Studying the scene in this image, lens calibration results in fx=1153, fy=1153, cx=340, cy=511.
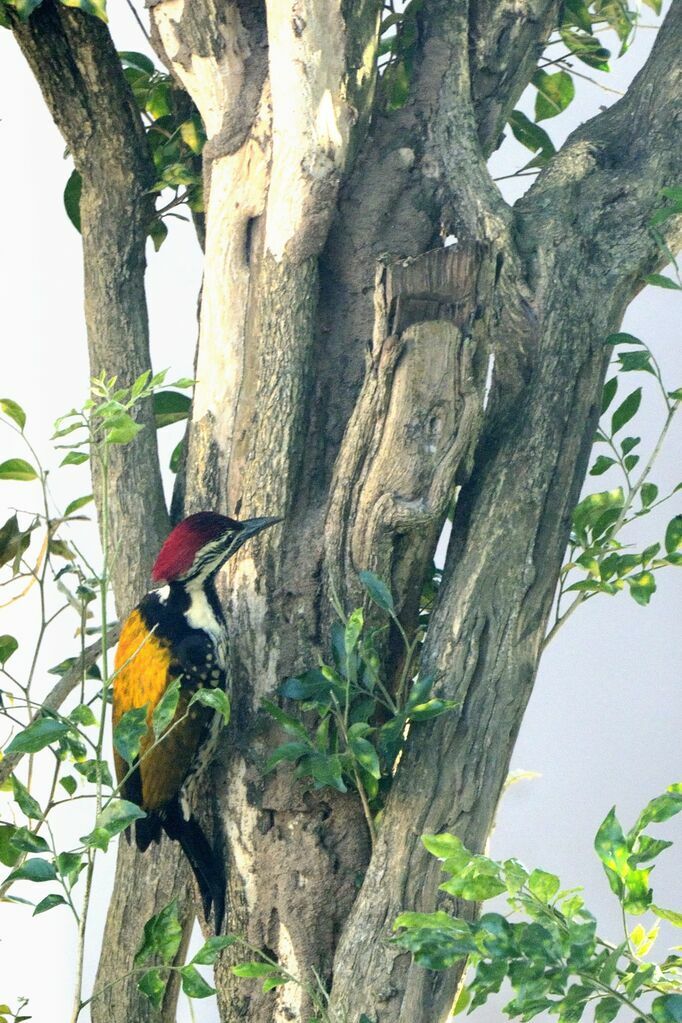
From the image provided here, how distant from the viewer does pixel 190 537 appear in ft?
3.80

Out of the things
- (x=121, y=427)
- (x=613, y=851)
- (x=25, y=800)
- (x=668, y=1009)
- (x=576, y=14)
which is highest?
(x=576, y=14)

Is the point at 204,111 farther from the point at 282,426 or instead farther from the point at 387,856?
the point at 387,856

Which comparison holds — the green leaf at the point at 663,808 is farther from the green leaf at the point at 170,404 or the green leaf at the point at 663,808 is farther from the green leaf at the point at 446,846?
the green leaf at the point at 170,404

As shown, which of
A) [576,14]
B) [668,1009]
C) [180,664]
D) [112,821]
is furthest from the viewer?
[576,14]

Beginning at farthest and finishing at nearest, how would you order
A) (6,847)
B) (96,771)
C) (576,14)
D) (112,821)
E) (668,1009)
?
(576,14) → (6,847) → (96,771) → (112,821) → (668,1009)

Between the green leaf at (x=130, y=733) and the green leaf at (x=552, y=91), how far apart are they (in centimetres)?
110

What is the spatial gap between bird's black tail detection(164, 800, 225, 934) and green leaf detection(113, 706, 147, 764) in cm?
20

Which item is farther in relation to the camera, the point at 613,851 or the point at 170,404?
the point at 170,404

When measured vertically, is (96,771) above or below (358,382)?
below

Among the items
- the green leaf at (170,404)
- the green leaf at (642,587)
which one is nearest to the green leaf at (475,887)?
the green leaf at (642,587)

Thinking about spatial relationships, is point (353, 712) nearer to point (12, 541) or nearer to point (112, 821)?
point (112, 821)

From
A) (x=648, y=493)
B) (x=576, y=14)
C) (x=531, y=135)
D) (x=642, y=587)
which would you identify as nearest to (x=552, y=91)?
(x=531, y=135)

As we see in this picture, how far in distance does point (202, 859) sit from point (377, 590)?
353 millimetres

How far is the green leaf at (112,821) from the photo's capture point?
915mm
